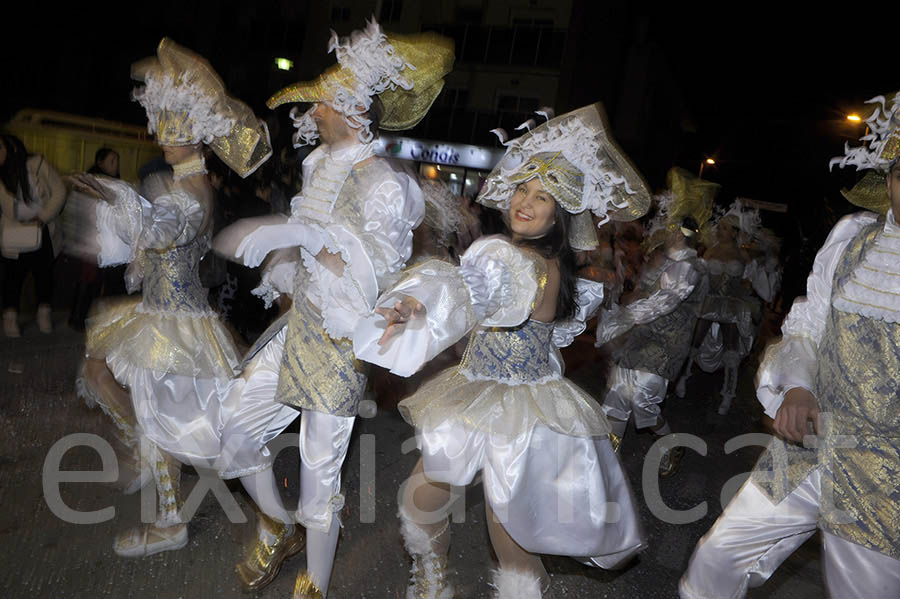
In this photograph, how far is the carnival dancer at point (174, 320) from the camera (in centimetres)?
277

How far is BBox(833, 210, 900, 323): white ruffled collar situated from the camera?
1.86 meters

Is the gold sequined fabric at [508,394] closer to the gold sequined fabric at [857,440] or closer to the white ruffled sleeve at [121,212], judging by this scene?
Answer: the gold sequined fabric at [857,440]

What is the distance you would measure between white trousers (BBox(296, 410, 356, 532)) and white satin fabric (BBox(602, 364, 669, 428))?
2.75 m

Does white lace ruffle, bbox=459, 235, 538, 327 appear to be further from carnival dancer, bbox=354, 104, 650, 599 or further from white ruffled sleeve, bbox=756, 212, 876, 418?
white ruffled sleeve, bbox=756, 212, 876, 418

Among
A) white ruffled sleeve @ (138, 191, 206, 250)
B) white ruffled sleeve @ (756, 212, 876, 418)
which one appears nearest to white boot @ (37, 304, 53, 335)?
white ruffled sleeve @ (138, 191, 206, 250)

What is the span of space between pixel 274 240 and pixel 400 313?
629 mm

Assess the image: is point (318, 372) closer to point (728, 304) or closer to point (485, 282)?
point (485, 282)

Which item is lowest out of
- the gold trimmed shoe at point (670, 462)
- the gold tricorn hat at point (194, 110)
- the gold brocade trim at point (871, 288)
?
the gold trimmed shoe at point (670, 462)

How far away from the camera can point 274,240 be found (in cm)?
213

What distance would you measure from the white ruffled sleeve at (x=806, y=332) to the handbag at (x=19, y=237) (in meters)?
6.09

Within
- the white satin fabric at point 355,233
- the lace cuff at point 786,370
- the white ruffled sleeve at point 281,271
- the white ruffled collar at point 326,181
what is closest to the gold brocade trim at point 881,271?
the lace cuff at point 786,370

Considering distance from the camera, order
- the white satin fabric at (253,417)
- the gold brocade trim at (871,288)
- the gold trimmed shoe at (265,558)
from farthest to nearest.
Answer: the gold trimmed shoe at (265,558) < the white satin fabric at (253,417) < the gold brocade trim at (871,288)

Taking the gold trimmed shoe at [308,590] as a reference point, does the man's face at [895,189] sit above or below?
above

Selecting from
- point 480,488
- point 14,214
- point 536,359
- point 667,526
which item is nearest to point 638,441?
point 667,526
